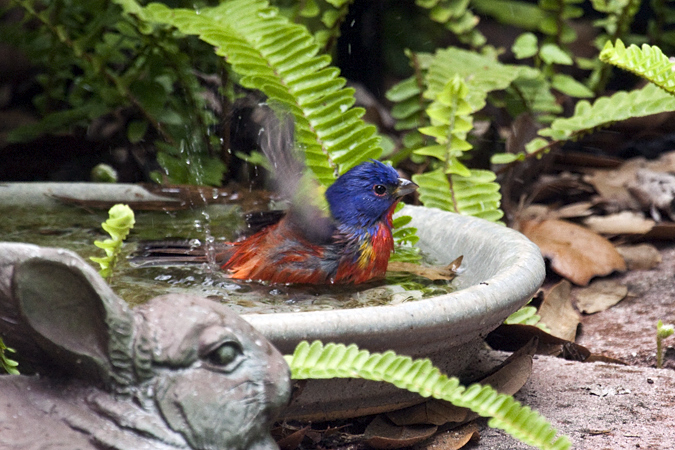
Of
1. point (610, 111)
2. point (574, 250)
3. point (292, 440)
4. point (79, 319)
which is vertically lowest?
point (574, 250)

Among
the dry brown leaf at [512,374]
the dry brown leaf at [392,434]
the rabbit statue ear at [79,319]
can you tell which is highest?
the rabbit statue ear at [79,319]

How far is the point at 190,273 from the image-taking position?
10.1ft

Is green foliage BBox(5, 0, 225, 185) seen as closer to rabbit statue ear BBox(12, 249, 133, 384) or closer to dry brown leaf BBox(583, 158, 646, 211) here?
dry brown leaf BBox(583, 158, 646, 211)

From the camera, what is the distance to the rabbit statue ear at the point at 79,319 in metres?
1.49

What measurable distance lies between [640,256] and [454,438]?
95.3 inches

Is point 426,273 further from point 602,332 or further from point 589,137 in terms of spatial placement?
point 589,137

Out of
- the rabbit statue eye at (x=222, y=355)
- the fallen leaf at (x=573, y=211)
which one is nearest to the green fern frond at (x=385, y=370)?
the rabbit statue eye at (x=222, y=355)

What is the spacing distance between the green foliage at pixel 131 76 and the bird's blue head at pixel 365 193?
1473 millimetres

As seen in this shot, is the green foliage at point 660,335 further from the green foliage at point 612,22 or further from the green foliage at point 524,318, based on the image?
the green foliage at point 612,22

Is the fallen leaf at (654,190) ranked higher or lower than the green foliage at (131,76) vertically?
lower

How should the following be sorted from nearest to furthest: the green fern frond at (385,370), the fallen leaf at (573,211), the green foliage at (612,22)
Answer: the green fern frond at (385,370) < the fallen leaf at (573,211) < the green foliage at (612,22)

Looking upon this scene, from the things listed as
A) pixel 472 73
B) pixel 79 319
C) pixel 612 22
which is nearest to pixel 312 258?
pixel 79 319

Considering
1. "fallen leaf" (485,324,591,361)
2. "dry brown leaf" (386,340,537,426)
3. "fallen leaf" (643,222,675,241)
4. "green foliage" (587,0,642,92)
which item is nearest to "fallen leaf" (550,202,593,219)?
"fallen leaf" (643,222,675,241)

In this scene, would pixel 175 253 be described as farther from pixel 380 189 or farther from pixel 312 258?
pixel 380 189
